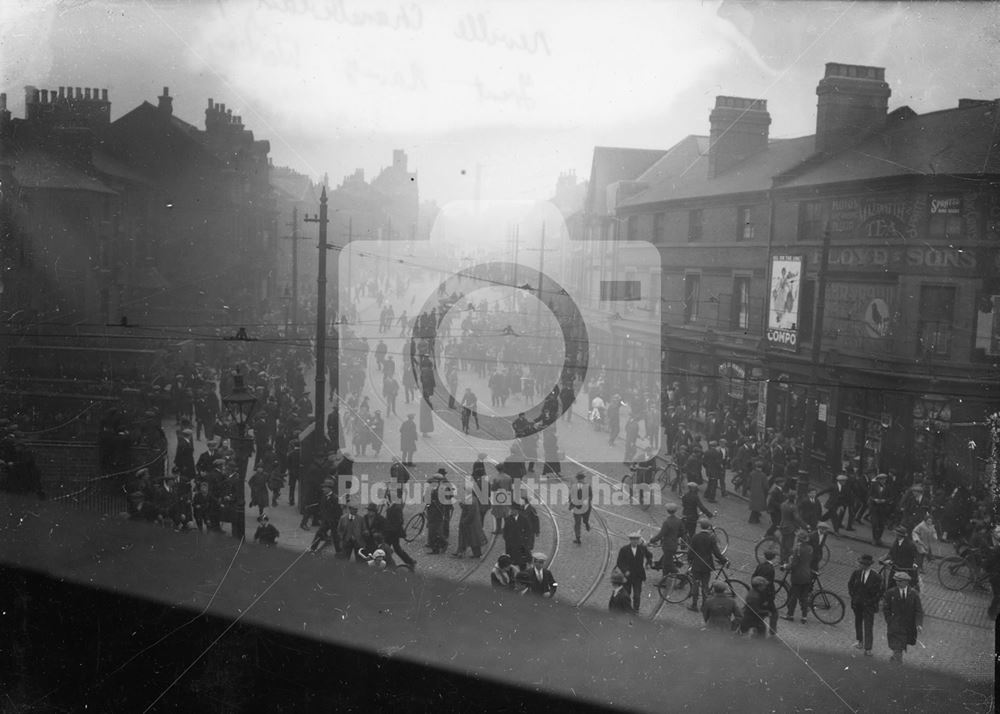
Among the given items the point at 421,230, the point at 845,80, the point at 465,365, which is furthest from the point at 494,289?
the point at 845,80

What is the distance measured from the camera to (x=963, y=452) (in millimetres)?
10406

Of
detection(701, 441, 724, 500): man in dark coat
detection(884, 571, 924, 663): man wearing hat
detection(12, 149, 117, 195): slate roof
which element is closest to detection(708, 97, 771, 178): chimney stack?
detection(701, 441, 724, 500): man in dark coat

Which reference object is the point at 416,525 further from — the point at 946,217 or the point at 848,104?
the point at 946,217

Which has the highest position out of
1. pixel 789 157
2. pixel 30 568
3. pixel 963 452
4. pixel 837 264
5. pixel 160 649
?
pixel 789 157

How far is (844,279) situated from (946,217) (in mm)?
1688

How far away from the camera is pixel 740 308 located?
1107 centimetres

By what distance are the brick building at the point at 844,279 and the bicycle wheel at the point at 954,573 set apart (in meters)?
1.35

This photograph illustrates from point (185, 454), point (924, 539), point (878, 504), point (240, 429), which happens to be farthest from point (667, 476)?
point (185, 454)

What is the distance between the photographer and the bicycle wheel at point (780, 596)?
897 centimetres

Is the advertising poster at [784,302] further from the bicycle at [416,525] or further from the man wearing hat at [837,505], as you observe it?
the bicycle at [416,525]

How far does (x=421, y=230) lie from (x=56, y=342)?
21.4 ft

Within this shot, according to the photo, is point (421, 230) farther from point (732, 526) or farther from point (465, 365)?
point (732, 526)

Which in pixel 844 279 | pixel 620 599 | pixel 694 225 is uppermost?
pixel 694 225

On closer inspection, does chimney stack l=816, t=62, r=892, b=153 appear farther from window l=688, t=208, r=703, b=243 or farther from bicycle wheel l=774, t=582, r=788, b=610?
bicycle wheel l=774, t=582, r=788, b=610
